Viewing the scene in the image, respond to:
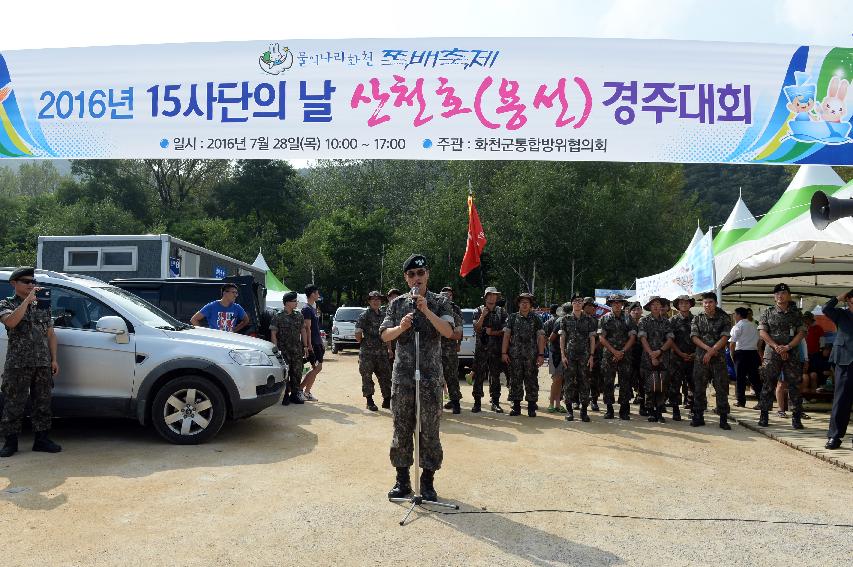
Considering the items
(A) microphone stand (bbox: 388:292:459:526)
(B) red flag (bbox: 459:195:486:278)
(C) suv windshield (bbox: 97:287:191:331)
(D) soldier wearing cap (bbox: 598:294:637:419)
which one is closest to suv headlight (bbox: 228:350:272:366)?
(C) suv windshield (bbox: 97:287:191:331)

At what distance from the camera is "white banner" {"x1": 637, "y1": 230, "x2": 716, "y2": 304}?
1065cm

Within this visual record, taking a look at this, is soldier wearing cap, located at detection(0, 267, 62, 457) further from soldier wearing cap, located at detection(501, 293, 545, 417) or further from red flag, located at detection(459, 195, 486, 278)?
red flag, located at detection(459, 195, 486, 278)

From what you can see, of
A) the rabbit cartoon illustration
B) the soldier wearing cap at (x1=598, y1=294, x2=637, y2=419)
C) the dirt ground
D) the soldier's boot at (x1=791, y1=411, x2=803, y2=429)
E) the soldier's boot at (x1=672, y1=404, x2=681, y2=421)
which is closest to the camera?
the dirt ground

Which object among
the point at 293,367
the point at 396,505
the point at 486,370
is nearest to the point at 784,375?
the point at 486,370

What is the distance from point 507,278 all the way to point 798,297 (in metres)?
22.1

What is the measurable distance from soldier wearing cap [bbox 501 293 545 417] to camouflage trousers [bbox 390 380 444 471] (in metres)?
4.77

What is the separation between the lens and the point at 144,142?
724cm

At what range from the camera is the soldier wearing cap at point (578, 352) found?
9602 mm

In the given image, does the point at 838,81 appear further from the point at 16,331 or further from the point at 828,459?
the point at 16,331

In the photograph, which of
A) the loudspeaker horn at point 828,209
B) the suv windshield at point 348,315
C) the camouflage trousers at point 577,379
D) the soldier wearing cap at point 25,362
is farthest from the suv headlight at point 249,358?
the suv windshield at point 348,315

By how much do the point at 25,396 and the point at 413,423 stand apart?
400cm

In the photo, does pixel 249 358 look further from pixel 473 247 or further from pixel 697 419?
pixel 473 247

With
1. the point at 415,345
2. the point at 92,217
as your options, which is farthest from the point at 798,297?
the point at 92,217

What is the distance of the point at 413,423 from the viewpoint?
17.1 feet
